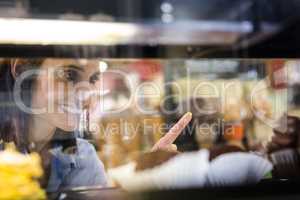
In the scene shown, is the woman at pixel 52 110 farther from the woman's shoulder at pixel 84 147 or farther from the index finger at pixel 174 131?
the index finger at pixel 174 131

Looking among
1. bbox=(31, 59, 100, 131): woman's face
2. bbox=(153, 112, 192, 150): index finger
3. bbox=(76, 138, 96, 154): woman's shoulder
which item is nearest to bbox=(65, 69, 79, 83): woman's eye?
bbox=(31, 59, 100, 131): woman's face

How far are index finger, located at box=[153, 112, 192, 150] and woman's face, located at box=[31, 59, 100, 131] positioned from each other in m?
0.43

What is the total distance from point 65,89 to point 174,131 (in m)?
0.62

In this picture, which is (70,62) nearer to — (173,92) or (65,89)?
(65,89)

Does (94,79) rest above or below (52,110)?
above

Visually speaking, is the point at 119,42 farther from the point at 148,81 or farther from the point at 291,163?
the point at 291,163

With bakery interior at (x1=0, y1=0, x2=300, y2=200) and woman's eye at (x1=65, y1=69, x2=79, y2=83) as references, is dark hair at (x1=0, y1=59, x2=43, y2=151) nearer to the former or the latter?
bakery interior at (x1=0, y1=0, x2=300, y2=200)

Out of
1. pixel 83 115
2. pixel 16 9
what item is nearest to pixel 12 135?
pixel 83 115

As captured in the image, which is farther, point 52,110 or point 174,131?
point 174,131

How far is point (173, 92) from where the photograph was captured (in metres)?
2.38

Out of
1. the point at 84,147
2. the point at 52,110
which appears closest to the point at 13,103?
the point at 52,110

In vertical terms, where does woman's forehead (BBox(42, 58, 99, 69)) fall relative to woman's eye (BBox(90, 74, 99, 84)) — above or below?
above

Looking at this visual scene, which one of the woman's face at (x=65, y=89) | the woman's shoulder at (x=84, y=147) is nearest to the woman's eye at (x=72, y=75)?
the woman's face at (x=65, y=89)

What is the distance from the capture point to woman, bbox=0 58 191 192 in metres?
2.20
